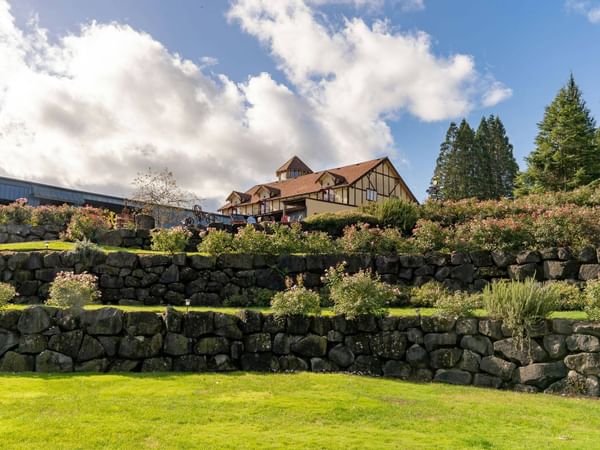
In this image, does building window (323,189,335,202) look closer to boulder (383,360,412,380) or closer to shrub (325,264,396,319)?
shrub (325,264,396,319)

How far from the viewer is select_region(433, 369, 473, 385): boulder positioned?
8.84 m

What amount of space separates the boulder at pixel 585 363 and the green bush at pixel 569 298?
198 centimetres

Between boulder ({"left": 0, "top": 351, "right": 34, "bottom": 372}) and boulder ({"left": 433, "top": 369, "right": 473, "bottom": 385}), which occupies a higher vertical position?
boulder ({"left": 0, "top": 351, "right": 34, "bottom": 372})

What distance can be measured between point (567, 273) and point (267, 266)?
24.8 ft

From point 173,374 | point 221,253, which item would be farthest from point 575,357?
point 221,253

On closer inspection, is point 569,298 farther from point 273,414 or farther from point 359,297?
point 273,414

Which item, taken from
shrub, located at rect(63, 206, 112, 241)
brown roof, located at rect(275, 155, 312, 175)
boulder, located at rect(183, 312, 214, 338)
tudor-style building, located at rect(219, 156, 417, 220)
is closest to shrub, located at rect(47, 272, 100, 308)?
boulder, located at rect(183, 312, 214, 338)

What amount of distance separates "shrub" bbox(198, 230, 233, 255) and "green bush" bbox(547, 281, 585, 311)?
8.06 metres

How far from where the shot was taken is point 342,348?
935 centimetres

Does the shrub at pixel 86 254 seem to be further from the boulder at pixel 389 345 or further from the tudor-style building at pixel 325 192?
the tudor-style building at pixel 325 192

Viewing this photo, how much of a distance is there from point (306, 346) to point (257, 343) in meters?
0.95

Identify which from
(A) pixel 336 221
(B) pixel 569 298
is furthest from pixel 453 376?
(A) pixel 336 221

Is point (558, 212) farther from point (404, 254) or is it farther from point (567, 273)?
point (404, 254)

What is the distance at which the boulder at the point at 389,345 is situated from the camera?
30.4 ft
